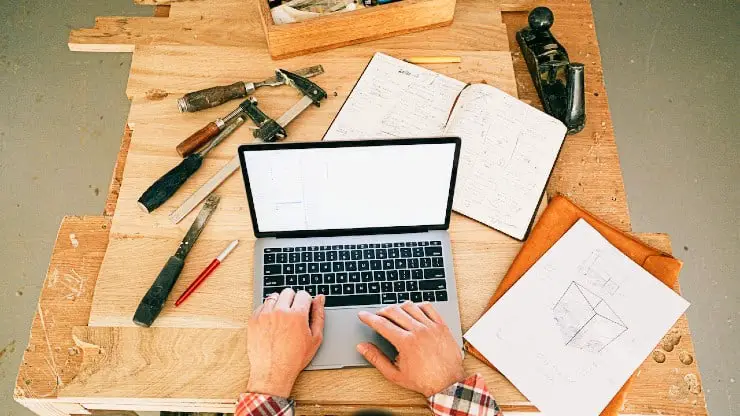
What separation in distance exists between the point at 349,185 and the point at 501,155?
12.9 inches

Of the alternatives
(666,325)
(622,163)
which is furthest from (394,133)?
(622,163)

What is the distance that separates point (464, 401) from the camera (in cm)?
85

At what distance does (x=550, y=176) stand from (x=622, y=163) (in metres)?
1.16

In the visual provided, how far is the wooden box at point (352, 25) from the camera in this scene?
1123mm

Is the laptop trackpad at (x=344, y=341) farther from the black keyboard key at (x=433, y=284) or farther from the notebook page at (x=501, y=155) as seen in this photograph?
the notebook page at (x=501, y=155)

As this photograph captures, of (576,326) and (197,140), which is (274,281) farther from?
(576,326)

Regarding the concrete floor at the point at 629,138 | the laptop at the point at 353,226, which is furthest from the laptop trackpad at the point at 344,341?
the concrete floor at the point at 629,138

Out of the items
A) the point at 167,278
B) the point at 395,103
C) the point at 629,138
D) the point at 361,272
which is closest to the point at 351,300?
the point at 361,272

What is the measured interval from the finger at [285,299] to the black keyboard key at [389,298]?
155 mm

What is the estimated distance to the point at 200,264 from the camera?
97 cm

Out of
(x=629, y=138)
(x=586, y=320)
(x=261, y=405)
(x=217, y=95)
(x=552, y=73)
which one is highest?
(x=552, y=73)

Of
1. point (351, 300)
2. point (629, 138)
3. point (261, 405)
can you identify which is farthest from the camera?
point (629, 138)

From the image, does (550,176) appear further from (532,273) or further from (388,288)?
(388,288)

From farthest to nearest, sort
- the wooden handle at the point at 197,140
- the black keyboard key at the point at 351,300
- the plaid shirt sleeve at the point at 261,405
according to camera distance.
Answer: the wooden handle at the point at 197,140, the black keyboard key at the point at 351,300, the plaid shirt sleeve at the point at 261,405
